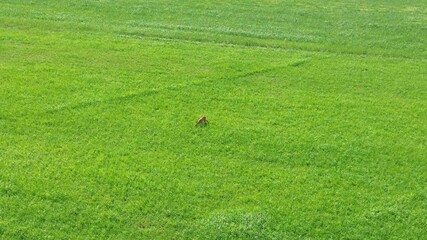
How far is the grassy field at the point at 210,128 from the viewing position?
6773 mm

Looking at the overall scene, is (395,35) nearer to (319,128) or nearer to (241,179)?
(319,128)

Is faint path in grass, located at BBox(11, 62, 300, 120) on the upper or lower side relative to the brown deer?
upper

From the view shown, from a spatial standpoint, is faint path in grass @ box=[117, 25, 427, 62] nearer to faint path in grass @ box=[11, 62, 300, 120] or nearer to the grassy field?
the grassy field

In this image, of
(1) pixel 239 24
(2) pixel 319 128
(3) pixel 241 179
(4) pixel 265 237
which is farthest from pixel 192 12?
(4) pixel 265 237

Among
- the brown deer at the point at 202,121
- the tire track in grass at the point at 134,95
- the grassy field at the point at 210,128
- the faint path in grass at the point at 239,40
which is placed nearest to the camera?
the grassy field at the point at 210,128

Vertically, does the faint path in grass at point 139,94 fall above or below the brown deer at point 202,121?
above

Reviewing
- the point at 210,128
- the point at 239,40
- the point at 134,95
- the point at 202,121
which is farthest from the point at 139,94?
the point at 239,40

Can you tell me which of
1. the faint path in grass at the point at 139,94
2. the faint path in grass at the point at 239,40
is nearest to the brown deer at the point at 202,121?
the faint path in grass at the point at 139,94

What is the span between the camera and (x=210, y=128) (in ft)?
28.2

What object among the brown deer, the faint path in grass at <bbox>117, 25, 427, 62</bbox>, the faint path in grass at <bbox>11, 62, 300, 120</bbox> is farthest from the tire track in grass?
the brown deer

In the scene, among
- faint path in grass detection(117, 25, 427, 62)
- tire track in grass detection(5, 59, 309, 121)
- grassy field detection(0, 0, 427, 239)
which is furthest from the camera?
faint path in grass detection(117, 25, 427, 62)

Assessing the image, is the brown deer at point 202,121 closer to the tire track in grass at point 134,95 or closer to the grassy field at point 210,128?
the grassy field at point 210,128

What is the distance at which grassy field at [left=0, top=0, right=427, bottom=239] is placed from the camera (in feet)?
22.2

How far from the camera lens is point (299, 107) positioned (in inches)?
368
